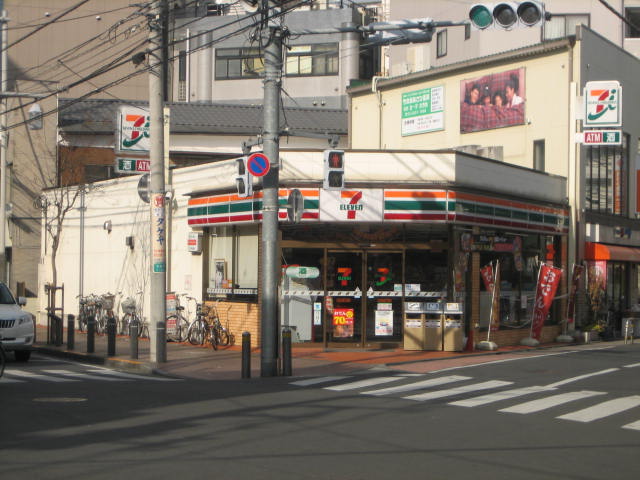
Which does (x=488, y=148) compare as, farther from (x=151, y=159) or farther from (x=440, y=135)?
(x=151, y=159)

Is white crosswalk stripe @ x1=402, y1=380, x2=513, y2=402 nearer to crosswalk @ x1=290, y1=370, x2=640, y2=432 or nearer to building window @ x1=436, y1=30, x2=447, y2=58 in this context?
crosswalk @ x1=290, y1=370, x2=640, y2=432

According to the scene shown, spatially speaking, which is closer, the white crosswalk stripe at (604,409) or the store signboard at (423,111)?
the white crosswalk stripe at (604,409)

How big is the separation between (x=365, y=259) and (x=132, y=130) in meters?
6.70

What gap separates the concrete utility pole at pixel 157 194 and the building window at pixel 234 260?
3893 millimetres

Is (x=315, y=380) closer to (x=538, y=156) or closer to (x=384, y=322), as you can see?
(x=384, y=322)

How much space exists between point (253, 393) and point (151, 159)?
6.87 meters

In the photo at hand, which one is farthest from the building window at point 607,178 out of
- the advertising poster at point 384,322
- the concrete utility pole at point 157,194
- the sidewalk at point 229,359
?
the concrete utility pole at point 157,194

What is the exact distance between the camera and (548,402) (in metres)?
13.3

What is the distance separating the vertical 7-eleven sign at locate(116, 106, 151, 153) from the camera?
20.5 meters

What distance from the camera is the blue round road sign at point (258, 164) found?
16.4m

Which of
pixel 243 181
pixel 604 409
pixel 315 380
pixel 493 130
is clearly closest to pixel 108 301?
pixel 243 181

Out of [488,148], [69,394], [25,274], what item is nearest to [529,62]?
[488,148]

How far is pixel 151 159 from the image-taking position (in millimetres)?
18828

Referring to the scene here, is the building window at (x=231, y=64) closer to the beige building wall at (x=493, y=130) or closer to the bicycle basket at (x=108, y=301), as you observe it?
the beige building wall at (x=493, y=130)
